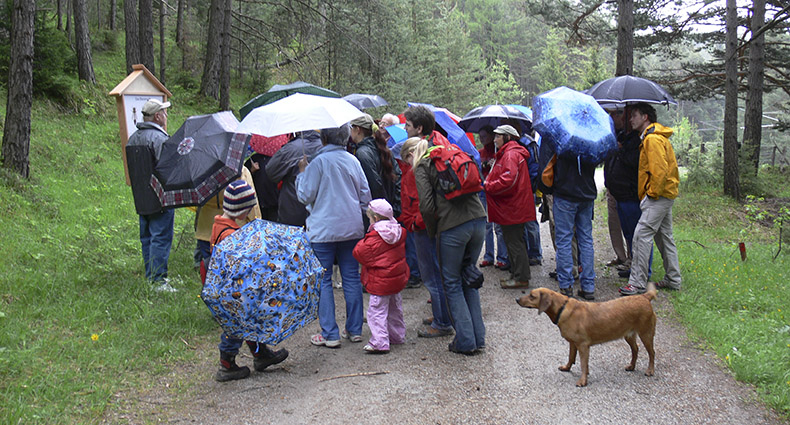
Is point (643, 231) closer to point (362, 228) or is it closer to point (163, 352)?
point (362, 228)

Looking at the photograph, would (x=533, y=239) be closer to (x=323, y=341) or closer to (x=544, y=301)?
(x=544, y=301)

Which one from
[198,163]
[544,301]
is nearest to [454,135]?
[198,163]

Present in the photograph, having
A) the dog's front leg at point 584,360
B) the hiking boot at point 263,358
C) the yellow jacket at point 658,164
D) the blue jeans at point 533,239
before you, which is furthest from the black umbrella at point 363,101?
the dog's front leg at point 584,360

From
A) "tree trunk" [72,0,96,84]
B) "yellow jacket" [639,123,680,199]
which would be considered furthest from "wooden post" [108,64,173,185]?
"tree trunk" [72,0,96,84]

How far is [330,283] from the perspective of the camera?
534cm

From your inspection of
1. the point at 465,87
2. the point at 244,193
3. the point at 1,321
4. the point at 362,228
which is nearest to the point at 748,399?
the point at 362,228

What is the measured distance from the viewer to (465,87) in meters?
42.8

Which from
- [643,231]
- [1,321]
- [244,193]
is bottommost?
[1,321]

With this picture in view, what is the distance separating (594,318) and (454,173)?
1551 millimetres

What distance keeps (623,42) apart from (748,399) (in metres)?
8.77

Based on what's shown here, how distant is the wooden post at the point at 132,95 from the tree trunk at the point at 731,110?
517 inches

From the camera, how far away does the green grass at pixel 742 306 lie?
15.1 ft

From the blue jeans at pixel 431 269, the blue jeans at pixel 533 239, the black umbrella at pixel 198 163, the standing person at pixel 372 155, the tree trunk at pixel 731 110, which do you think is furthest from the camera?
the tree trunk at pixel 731 110

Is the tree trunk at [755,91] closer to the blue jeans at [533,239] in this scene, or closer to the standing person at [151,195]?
the blue jeans at [533,239]
